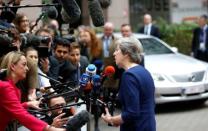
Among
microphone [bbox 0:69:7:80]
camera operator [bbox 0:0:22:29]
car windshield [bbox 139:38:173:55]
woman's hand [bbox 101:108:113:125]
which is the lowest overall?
car windshield [bbox 139:38:173:55]

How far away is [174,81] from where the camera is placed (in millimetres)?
11234

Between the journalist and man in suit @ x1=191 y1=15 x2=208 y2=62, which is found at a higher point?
the journalist

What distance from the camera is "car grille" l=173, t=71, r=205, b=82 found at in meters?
11.3

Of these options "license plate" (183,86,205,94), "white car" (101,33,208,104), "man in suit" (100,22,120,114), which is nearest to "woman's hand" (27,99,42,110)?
"man in suit" (100,22,120,114)

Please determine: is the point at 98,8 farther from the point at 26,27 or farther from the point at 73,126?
the point at 26,27

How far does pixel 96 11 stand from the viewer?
4945 mm

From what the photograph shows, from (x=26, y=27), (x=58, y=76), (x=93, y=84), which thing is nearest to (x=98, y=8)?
(x=93, y=84)

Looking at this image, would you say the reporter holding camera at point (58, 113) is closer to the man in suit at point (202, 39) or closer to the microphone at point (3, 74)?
the microphone at point (3, 74)

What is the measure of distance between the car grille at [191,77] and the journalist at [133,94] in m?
6.14

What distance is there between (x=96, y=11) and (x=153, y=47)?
8340 mm

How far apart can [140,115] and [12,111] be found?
48.9 inches

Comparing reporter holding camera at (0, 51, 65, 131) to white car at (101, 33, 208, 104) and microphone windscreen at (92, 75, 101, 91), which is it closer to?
microphone windscreen at (92, 75, 101, 91)

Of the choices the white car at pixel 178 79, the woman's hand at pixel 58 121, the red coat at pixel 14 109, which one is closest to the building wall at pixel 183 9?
the white car at pixel 178 79

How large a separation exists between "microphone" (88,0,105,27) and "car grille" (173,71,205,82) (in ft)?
21.2
